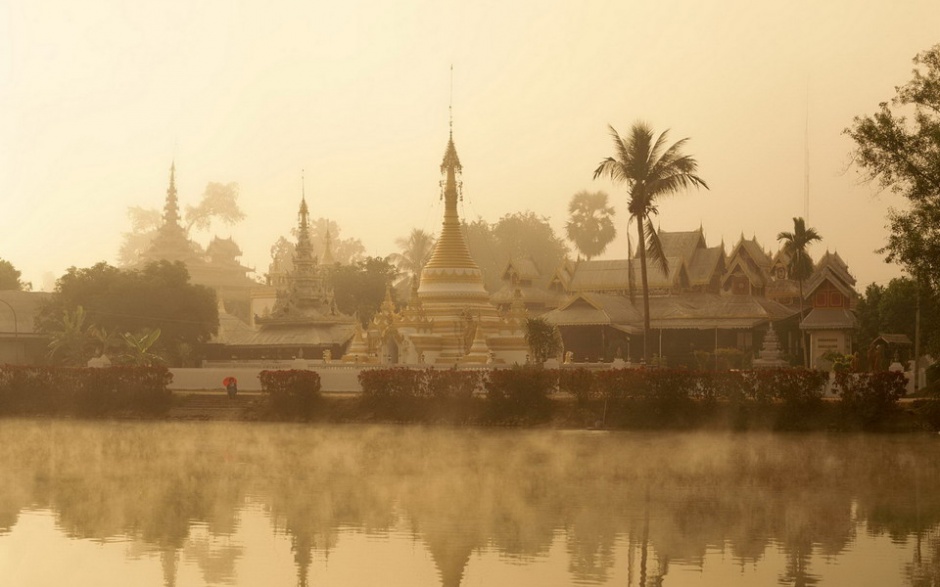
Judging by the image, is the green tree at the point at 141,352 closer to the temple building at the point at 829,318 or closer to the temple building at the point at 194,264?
the temple building at the point at 829,318

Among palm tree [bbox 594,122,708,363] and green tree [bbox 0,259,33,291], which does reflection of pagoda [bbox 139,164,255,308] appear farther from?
palm tree [bbox 594,122,708,363]

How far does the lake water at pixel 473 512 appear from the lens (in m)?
16.4

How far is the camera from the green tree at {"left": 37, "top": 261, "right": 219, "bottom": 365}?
2190 inches

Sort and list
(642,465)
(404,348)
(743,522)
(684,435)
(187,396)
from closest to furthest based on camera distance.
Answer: (743,522) → (642,465) → (684,435) → (187,396) → (404,348)

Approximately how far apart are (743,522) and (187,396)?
27.3 m

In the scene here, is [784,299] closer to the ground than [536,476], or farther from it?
farther from it

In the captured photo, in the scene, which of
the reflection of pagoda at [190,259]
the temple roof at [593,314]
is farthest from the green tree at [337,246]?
the temple roof at [593,314]

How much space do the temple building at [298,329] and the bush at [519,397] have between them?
1293 cm

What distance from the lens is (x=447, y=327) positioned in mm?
49562

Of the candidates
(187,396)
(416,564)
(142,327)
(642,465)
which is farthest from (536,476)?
(142,327)

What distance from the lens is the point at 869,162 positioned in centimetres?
3278

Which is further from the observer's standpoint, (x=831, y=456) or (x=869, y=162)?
(x=869, y=162)

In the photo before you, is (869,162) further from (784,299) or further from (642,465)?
(784,299)

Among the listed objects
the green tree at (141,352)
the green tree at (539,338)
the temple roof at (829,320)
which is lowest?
the green tree at (141,352)
